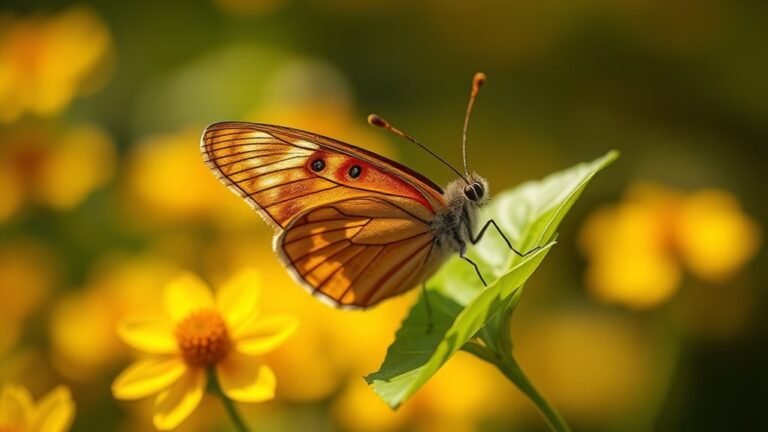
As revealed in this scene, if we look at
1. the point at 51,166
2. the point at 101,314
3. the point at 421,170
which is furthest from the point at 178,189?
the point at 421,170

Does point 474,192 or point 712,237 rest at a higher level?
point 474,192

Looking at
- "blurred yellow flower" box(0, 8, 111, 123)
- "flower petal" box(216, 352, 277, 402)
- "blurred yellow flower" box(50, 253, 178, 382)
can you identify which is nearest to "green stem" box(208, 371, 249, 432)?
"flower petal" box(216, 352, 277, 402)

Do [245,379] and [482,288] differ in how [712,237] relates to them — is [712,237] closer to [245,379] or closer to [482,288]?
[482,288]

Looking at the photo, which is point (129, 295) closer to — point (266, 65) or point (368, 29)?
point (266, 65)

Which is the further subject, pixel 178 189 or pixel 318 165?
pixel 178 189

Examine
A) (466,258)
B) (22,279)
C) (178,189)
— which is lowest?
(22,279)

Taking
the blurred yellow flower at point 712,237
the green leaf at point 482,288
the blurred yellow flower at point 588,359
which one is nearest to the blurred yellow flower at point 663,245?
the blurred yellow flower at point 712,237
